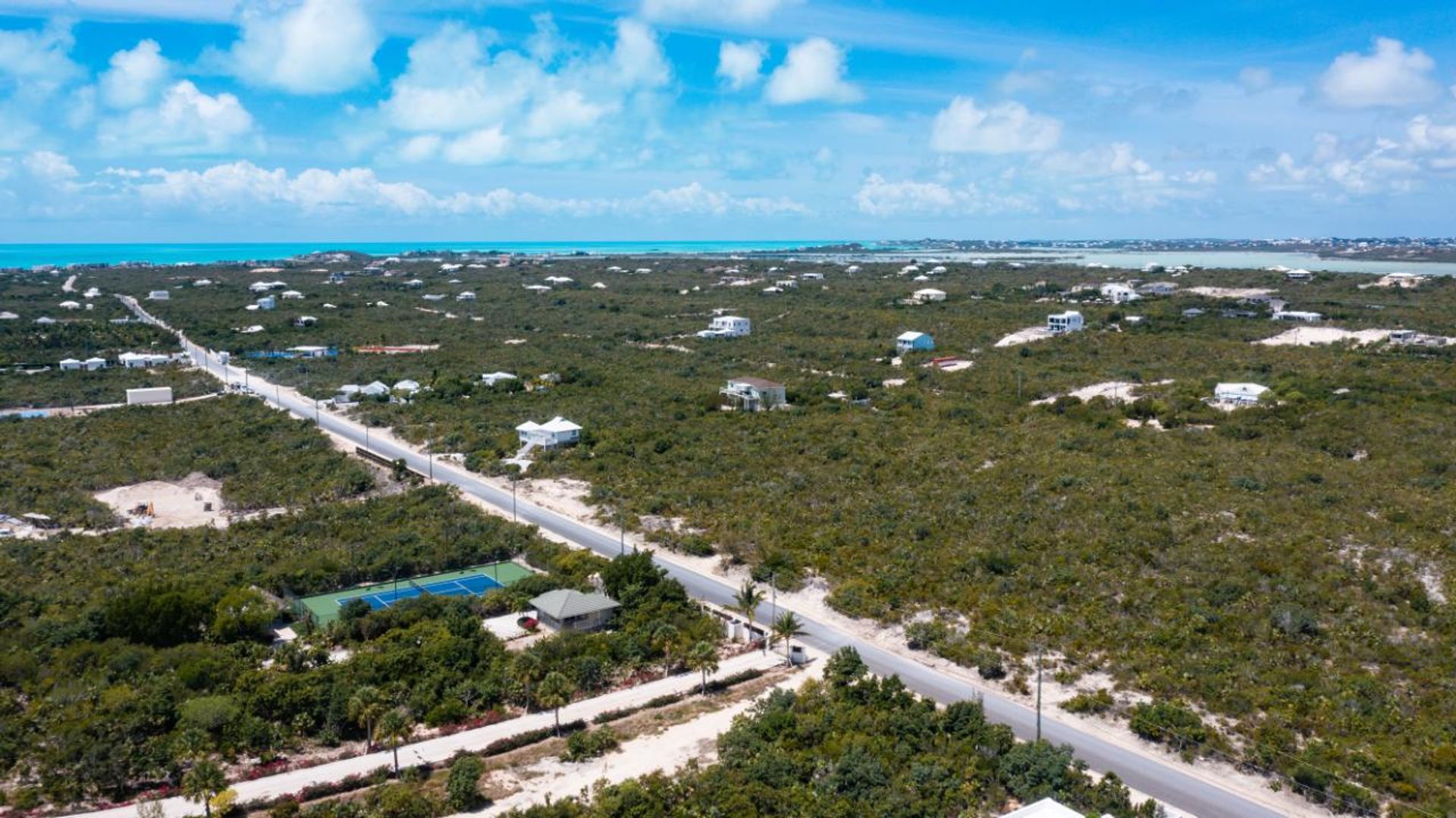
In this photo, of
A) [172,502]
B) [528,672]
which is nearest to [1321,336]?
[528,672]

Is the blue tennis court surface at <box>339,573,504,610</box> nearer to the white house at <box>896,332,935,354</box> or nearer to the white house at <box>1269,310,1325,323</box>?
the white house at <box>896,332,935,354</box>

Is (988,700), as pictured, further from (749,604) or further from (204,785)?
(204,785)

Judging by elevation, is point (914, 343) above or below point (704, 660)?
above

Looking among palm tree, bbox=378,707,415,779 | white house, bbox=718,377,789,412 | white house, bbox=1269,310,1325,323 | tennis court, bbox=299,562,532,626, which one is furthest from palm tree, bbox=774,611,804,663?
white house, bbox=1269,310,1325,323

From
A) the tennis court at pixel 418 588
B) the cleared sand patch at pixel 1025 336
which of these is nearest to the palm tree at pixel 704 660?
the tennis court at pixel 418 588

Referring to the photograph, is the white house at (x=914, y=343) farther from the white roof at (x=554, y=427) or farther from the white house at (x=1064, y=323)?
the white roof at (x=554, y=427)

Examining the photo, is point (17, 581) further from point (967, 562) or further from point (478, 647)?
point (967, 562)
